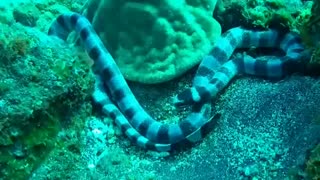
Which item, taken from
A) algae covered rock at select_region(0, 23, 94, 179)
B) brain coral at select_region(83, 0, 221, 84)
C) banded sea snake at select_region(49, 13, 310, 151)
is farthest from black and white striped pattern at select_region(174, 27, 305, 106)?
algae covered rock at select_region(0, 23, 94, 179)

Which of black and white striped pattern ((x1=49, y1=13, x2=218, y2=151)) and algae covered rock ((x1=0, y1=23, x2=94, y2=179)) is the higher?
algae covered rock ((x1=0, y1=23, x2=94, y2=179))

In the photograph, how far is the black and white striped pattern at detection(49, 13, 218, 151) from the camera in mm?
3645

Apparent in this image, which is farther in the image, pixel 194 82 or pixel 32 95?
pixel 194 82

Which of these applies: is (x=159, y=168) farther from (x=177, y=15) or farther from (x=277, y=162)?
(x=177, y=15)

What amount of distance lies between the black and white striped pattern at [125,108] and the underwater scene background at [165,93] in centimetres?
1

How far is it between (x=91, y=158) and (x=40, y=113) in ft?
2.56

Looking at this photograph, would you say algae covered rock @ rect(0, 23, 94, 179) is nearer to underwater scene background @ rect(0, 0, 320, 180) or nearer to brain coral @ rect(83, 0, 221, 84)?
underwater scene background @ rect(0, 0, 320, 180)

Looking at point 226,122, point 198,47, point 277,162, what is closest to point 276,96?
point 226,122

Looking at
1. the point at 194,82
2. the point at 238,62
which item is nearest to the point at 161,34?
the point at 194,82

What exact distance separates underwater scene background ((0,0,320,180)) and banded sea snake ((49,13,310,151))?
12mm

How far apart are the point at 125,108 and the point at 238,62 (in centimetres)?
132

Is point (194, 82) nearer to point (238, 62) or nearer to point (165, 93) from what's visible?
point (165, 93)

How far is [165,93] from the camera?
4133 mm

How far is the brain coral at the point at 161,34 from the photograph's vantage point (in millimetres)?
4102
